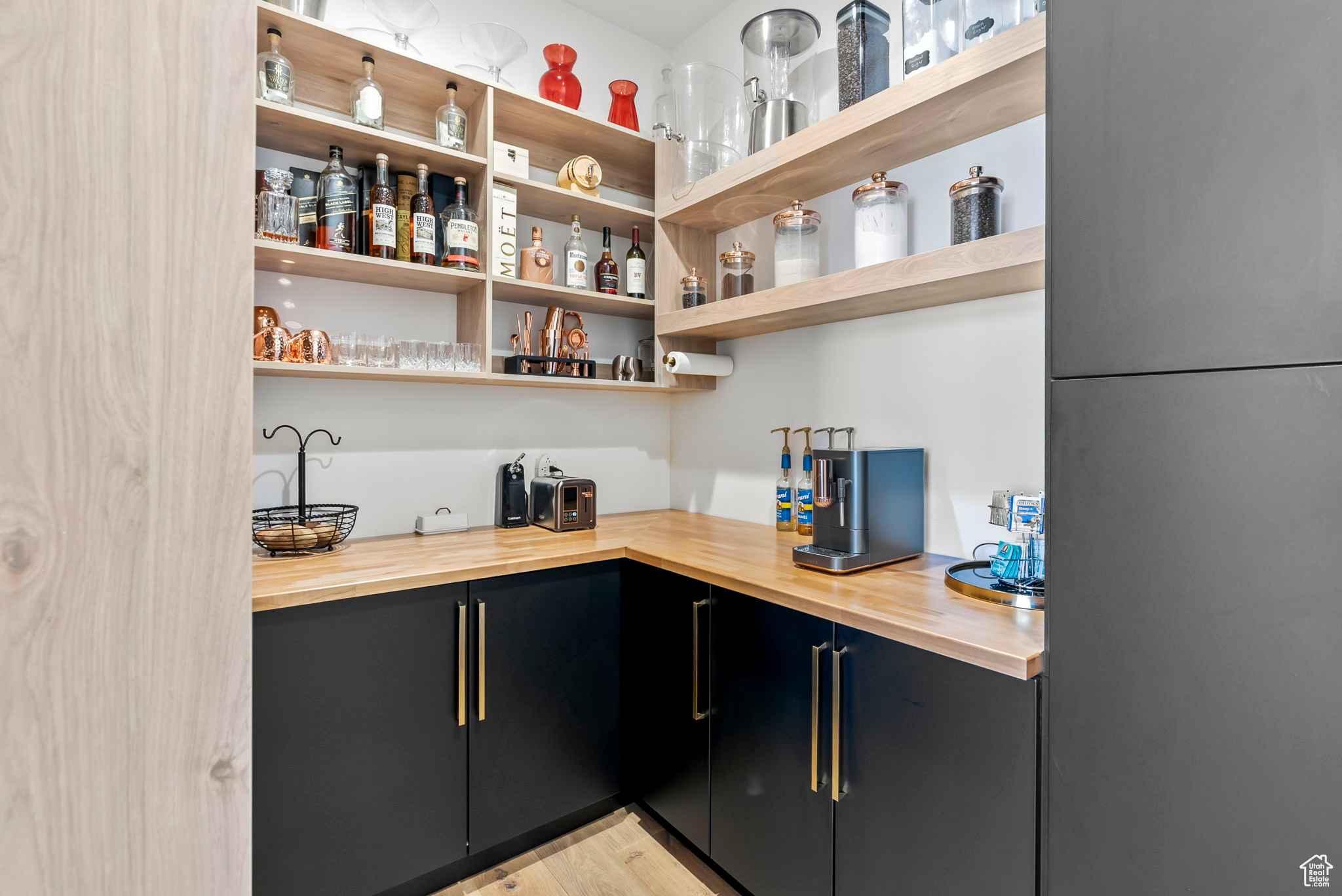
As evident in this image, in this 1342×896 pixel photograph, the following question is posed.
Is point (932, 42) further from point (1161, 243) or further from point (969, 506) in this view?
point (969, 506)

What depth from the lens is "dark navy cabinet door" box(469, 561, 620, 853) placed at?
65.3 inches

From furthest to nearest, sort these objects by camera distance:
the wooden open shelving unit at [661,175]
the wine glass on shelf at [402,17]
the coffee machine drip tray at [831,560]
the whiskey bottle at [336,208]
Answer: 1. the wine glass on shelf at [402,17]
2. the whiskey bottle at [336,208]
3. the coffee machine drip tray at [831,560]
4. the wooden open shelving unit at [661,175]

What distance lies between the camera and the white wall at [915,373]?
159 centimetres

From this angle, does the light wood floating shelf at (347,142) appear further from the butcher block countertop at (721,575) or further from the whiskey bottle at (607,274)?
the butcher block countertop at (721,575)

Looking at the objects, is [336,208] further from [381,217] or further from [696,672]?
→ [696,672]

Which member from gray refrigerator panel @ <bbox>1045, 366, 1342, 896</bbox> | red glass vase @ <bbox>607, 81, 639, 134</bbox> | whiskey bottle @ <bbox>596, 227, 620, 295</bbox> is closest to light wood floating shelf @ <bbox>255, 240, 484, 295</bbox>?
whiskey bottle @ <bbox>596, 227, 620, 295</bbox>

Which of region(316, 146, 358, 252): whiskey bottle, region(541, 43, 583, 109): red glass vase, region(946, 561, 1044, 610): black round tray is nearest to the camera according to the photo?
region(946, 561, 1044, 610): black round tray

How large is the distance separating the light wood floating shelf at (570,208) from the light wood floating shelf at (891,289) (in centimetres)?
43

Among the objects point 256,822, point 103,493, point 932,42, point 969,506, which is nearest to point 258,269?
point 256,822

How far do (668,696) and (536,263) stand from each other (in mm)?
1488

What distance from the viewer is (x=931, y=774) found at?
3.79 feet

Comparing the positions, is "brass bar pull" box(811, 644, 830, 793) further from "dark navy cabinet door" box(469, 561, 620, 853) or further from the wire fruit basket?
the wire fruit basket

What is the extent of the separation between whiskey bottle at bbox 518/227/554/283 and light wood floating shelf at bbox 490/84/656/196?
365mm

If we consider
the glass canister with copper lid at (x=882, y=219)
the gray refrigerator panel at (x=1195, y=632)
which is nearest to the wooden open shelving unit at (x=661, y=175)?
the glass canister with copper lid at (x=882, y=219)
